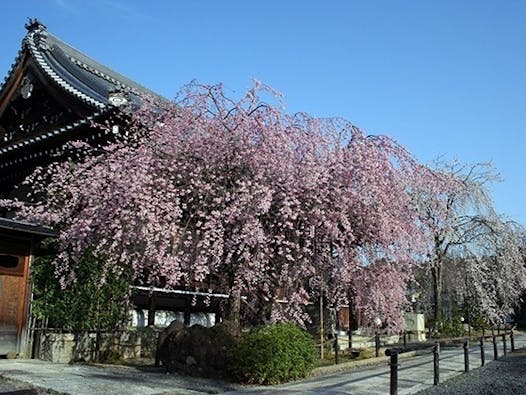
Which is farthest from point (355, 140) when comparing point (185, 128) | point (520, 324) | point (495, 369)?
point (520, 324)

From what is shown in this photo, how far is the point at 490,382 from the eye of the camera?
13.3m

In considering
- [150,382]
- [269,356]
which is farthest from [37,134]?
[269,356]

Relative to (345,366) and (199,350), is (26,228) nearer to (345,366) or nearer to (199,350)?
(199,350)

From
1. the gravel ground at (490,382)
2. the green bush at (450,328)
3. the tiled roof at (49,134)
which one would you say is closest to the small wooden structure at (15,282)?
the tiled roof at (49,134)

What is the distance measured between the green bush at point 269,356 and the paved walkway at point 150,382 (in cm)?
31

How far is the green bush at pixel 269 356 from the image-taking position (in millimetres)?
11648

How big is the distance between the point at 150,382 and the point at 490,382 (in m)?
8.42

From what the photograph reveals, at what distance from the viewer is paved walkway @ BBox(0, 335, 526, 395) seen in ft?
33.1

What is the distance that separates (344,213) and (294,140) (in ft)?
8.19

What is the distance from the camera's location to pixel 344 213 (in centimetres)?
1423

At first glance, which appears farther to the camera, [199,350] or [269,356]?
[199,350]

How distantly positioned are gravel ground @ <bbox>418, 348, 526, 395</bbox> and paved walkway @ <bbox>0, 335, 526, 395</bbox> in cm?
52

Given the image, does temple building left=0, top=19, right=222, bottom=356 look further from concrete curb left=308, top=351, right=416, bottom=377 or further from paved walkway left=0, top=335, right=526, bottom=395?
concrete curb left=308, top=351, right=416, bottom=377

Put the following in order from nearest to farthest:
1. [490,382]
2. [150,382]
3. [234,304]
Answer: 1. [150,382]
2. [490,382]
3. [234,304]
